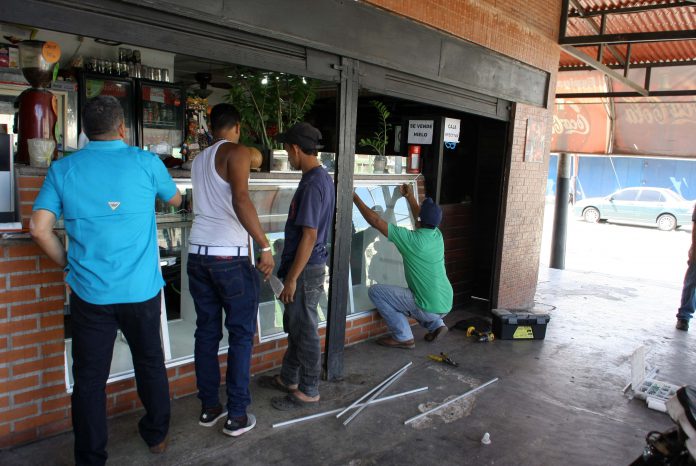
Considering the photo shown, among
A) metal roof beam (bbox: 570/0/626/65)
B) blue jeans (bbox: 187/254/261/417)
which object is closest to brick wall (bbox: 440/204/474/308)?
metal roof beam (bbox: 570/0/626/65)

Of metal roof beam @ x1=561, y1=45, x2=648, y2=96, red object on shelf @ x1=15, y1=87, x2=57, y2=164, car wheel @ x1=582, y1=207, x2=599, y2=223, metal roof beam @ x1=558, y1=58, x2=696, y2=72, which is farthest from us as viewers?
car wheel @ x1=582, y1=207, x2=599, y2=223

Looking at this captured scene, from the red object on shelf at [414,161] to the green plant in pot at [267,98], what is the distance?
4.84ft

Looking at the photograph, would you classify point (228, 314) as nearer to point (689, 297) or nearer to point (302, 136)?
point (302, 136)

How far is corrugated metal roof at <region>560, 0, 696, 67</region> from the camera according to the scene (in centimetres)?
805

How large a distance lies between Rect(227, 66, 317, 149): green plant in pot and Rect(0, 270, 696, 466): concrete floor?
231 centimetres

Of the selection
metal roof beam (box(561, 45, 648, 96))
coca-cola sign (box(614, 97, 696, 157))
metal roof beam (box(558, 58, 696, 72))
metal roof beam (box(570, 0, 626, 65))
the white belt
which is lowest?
the white belt

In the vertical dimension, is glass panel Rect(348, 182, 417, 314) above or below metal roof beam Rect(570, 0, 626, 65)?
below

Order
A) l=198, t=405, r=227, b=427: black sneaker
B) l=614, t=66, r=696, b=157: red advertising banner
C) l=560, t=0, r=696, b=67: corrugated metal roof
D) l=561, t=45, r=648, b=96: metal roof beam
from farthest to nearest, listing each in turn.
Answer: l=614, t=66, r=696, b=157: red advertising banner < l=560, t=0, r=696, b=67: corrugated metal roof < l=561, t=45, r=648, b=96: metal roof beam < l=198, t=405, r=227, b=427: black sneaker

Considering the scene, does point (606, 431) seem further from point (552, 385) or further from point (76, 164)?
point (76, 164)

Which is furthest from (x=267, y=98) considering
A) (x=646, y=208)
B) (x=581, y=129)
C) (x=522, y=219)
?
(x=646, y=208)

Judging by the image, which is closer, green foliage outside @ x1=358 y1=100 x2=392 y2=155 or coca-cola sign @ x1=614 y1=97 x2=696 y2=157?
green foliage outside @ x1=358 y1=100 x2=392 y2=155

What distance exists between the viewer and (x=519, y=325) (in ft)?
19.3

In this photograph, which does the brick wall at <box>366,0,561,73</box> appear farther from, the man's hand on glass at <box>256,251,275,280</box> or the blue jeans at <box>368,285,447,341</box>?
the blue jeans at <box>368,285,447,341</box>

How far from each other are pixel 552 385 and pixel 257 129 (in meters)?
3.61
